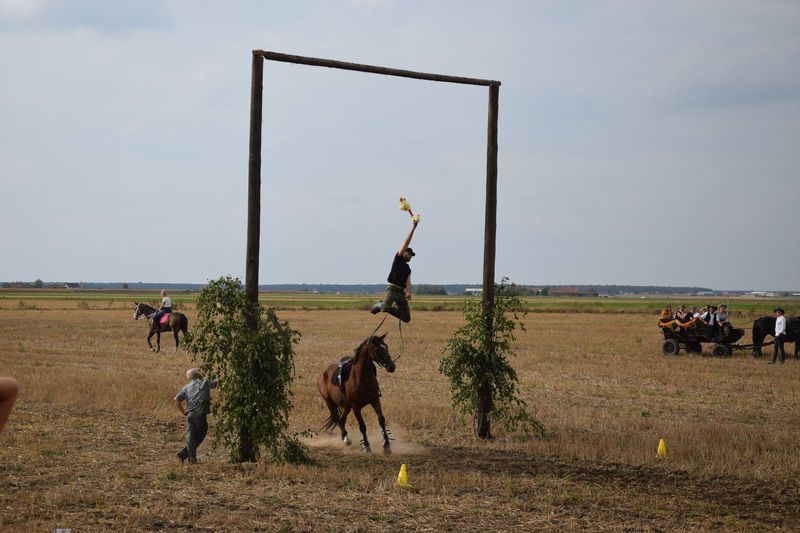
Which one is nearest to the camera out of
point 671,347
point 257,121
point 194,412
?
point 194,412

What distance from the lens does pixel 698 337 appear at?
29.2 metres

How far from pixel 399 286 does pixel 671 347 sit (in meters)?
19.7

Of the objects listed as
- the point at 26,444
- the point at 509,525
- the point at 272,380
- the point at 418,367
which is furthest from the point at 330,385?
the point at 418,367

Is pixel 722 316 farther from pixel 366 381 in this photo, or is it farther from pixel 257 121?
pixel 257 121

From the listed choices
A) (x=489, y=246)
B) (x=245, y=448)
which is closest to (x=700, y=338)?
(x=489, y=246)

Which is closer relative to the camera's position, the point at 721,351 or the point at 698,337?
the point at 721,351

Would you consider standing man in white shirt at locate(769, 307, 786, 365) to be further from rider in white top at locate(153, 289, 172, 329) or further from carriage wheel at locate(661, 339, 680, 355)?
rider in white top at locate(153, 289, 172, 329)

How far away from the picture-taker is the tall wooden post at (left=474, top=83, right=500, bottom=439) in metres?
14.6

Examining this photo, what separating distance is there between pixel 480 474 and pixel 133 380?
11668 millimetres

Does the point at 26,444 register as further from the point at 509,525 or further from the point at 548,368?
the point at 548,368

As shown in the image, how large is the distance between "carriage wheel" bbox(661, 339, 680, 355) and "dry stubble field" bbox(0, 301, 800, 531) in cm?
586

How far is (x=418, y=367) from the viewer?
25375mm

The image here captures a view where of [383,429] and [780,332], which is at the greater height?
[780,332]

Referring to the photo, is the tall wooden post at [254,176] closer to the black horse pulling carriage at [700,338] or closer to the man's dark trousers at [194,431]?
the man's dark trousers at [194,431]
